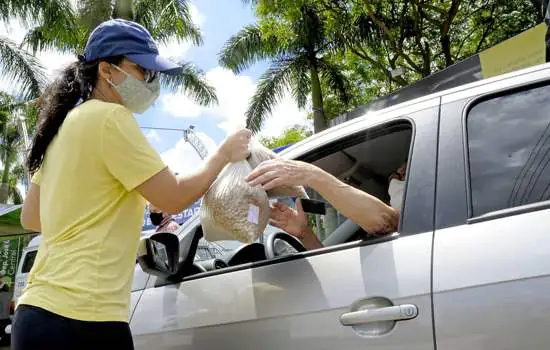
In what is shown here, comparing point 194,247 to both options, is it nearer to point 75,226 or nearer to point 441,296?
point 75,226

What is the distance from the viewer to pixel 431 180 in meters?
1.75

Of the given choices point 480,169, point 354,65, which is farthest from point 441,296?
point 354,65

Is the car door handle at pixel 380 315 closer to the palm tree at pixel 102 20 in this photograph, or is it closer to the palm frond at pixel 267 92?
the palm tree at pixel 102 20

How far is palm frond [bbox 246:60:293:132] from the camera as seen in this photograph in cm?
1616

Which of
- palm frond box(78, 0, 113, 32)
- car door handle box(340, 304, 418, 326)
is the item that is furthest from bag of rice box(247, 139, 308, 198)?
palm frond box(78, 0, 113, 32)

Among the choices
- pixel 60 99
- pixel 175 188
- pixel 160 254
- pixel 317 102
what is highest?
pixel 317 102

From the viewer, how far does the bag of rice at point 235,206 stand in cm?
181

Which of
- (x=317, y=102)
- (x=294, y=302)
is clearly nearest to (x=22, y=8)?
(x=317, y=102)

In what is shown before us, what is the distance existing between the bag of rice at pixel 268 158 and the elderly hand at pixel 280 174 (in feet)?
0.16

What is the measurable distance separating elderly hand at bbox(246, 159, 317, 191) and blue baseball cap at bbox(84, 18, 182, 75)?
17.5 inches

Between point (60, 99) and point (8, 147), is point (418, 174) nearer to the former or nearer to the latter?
point (60, 99)

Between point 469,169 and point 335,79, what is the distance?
14537 millimetres

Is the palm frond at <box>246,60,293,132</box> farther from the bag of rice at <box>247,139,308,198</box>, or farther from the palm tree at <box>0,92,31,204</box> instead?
the bag of rice at <box>247,139,308,198</box>

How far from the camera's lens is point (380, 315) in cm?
158
